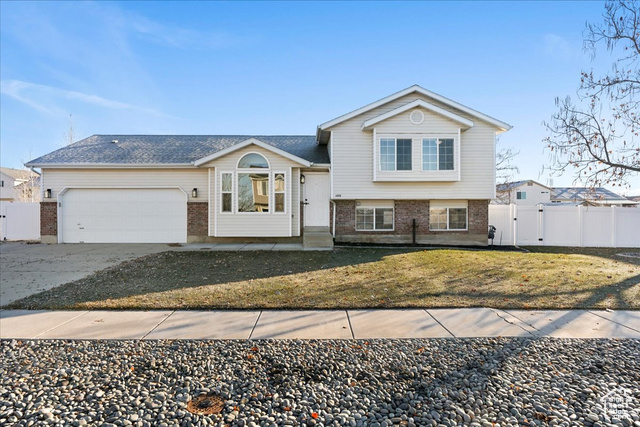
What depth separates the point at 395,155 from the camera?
1295 centimetres

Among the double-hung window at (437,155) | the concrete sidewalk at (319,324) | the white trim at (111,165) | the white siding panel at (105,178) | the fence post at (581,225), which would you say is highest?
the double-hung window at (437,155)

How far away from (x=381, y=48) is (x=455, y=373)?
1144 centimetres

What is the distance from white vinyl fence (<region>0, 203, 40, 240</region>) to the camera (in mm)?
14648

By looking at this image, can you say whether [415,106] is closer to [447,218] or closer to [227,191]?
[447,218]

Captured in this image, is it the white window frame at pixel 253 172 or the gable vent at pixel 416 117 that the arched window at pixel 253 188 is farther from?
the gable vent at pixel 416 117

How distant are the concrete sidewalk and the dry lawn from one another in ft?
1.05

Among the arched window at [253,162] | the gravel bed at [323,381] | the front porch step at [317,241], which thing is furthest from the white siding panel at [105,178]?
the gravel bed at [323,381]

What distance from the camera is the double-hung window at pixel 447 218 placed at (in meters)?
13.9

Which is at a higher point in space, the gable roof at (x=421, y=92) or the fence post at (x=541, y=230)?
the gable roof at (x=421, y=92)

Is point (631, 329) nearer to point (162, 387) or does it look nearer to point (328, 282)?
point (328, 282)

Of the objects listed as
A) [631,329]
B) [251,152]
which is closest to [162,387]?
[631,329]

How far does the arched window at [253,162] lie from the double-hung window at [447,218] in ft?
24.2

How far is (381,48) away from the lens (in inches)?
460

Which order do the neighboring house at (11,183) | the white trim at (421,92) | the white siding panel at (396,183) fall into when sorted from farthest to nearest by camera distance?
the neighboring house at (11,183)
the white siding panel at (396,183)
the white trim at (421,92)
